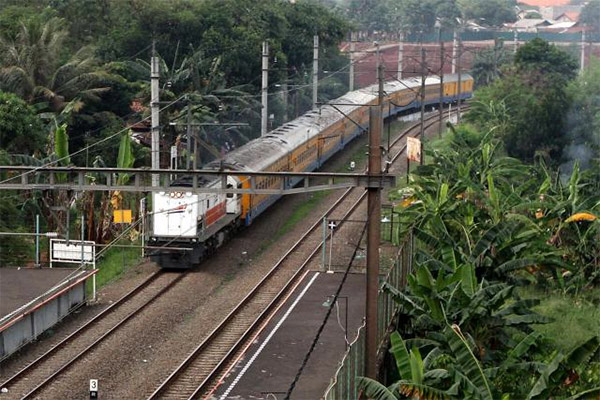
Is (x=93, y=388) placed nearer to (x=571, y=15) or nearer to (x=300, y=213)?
(x=300, y=213)

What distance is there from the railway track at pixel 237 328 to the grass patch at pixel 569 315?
238 inches

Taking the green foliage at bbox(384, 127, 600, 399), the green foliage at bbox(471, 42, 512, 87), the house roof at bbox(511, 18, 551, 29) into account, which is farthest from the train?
the house roof at bbox(511, 18, 551, 29)

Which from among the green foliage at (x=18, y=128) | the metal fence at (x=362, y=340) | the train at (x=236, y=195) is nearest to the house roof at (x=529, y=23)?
the train at (x=236, y=195)

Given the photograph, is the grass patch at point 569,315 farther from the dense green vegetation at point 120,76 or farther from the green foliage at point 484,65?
the green foliage at point 484,65

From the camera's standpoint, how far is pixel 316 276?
92.4ft

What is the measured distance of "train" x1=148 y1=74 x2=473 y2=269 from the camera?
2927 cm

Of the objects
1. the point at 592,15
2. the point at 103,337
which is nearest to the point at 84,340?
the point at 103,337

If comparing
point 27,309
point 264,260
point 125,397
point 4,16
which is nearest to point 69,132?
point 4,16

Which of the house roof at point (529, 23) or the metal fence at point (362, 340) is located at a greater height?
the house roof at point (529, 23)

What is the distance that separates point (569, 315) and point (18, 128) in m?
17.5

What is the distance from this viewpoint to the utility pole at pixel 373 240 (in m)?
17.3

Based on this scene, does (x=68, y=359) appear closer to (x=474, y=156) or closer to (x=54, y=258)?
(x=54, y=258)

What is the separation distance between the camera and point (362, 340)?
17844mm

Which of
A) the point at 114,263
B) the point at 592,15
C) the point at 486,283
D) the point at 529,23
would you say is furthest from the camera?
the point at 529,23
